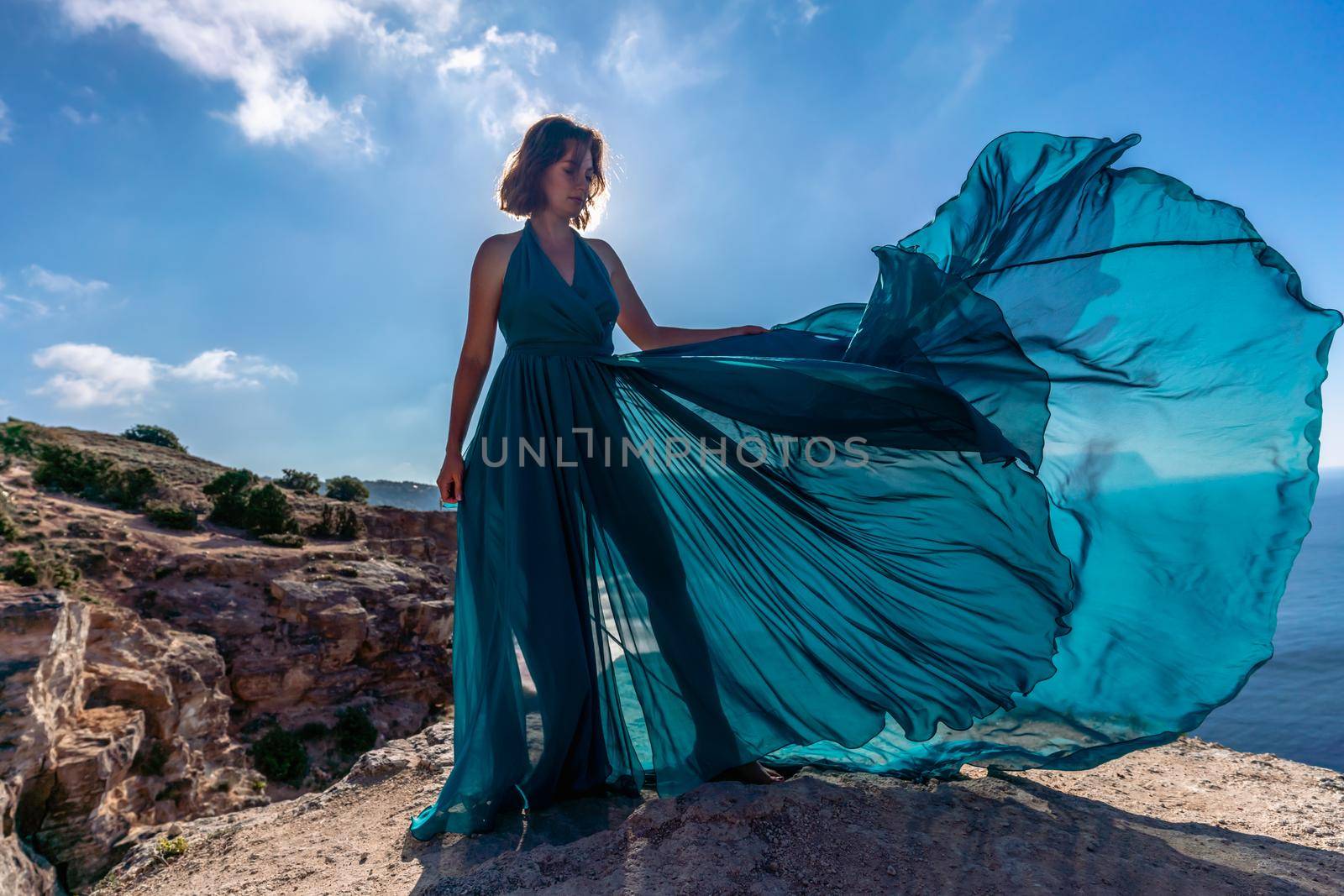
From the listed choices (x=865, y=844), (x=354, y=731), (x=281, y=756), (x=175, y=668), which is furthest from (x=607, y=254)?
(x=354, y=731)

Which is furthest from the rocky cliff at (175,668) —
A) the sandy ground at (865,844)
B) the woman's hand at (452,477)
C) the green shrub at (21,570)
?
the woman's hand at (452,477)

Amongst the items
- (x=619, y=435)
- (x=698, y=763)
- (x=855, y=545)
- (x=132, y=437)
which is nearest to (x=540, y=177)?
(x=619, y=435)

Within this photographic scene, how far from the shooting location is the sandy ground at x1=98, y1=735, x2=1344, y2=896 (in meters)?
1.62

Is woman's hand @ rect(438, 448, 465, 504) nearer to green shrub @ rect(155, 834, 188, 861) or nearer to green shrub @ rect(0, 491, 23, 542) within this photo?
green shrub @ rect(155, 834, 188, 861)

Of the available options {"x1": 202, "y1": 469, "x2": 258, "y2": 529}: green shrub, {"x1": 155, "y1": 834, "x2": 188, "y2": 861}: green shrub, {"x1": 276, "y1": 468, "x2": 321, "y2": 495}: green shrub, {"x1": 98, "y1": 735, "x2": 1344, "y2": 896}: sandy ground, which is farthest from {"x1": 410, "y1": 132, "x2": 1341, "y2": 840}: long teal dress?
{"x1": 276, "y1": 468, "x2": 321, "y2": 495}: green shrub

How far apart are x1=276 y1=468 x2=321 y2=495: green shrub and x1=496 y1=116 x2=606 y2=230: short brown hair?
23227mm

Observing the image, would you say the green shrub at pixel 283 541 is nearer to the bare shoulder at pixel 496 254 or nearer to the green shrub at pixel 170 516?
the green shrub at pixel 170 516

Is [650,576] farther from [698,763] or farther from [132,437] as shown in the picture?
[132,437]

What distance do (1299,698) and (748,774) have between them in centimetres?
1416

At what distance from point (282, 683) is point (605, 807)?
10823 mm

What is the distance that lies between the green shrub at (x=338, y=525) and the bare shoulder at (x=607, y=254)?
643 inches

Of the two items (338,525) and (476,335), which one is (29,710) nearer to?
(476,335)

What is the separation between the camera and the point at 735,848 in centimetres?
172

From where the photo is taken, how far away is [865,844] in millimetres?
1764
